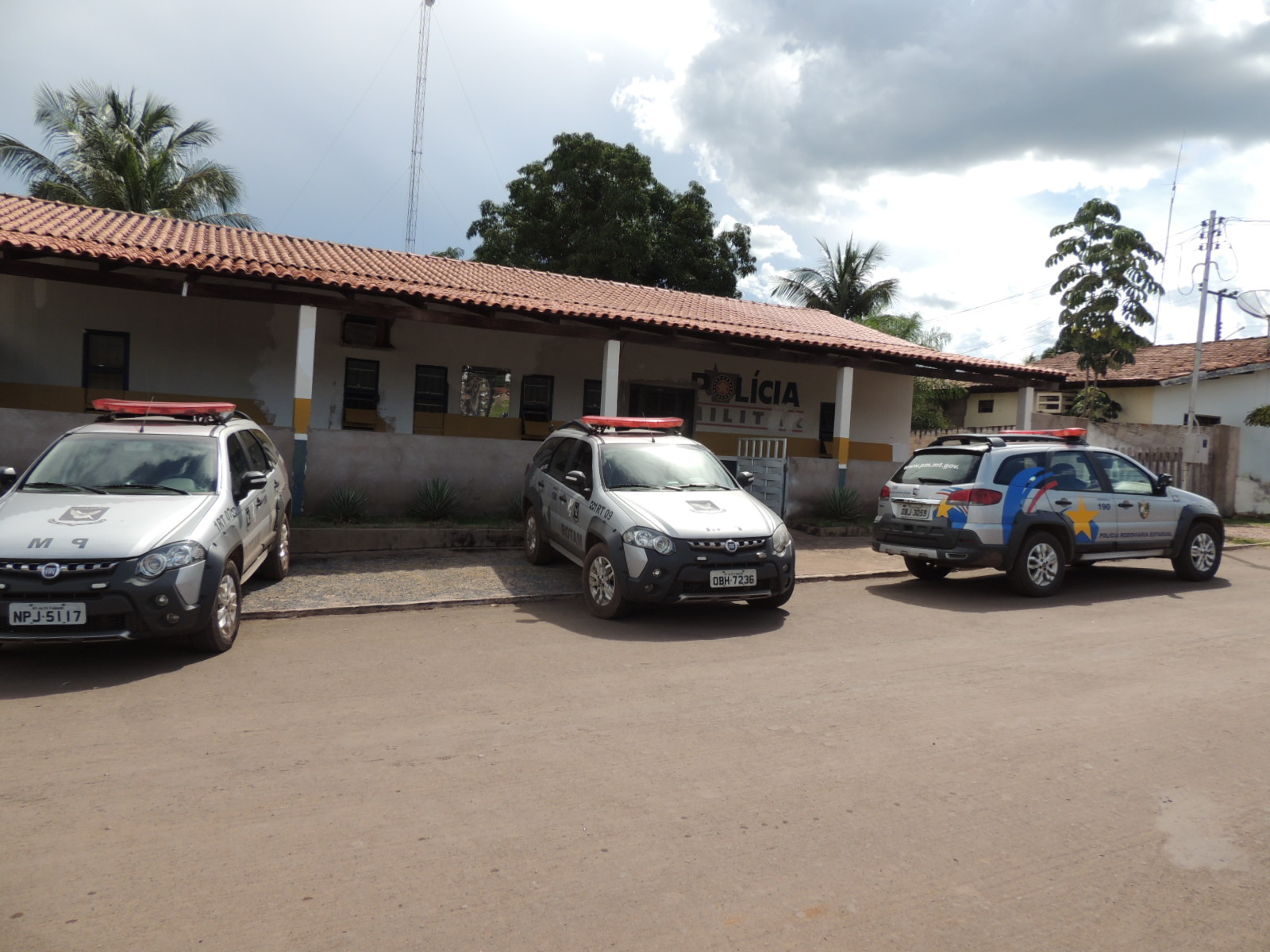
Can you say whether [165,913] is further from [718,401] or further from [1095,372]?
[1095,372]

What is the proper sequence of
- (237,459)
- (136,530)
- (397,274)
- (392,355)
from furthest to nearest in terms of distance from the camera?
(392,355) → (397,274) → (237,459) → (136,530)

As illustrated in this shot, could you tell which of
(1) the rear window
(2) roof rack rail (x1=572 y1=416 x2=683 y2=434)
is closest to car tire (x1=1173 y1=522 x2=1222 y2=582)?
(1) the rear window

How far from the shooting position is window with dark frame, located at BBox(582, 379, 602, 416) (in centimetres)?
1706

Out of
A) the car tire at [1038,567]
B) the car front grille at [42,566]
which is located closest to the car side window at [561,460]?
the car front grille at [42,566]

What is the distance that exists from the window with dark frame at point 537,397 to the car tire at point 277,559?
794 centimetres

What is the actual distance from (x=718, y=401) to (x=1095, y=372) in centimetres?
1323

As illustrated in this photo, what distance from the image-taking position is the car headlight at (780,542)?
769 centimetres

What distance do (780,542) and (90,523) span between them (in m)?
5.29

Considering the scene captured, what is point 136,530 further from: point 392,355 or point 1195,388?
point 1195,388

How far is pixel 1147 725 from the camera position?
197 inches

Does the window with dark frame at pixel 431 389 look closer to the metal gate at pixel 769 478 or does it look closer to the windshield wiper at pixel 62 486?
the metal gate at pixel 769 478

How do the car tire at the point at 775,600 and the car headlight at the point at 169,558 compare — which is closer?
the car headlight at the point at 169,558

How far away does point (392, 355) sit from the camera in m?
15.6

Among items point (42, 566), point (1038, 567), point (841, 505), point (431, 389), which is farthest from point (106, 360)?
point (1038, 567)
